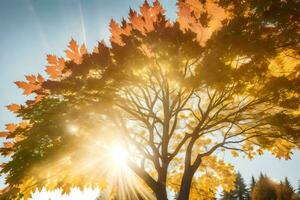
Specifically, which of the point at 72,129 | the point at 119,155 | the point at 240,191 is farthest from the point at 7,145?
the point at 240,191

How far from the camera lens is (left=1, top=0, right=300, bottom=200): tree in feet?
23.0

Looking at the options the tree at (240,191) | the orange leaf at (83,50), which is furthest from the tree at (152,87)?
the tree at (240,191)

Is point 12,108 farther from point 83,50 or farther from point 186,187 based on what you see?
point 186,187

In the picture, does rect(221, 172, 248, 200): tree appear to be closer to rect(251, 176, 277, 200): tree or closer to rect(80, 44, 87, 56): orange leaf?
rect(251, 176, 277, 200): tree

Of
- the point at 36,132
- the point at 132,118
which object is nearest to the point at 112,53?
the point at 36,132

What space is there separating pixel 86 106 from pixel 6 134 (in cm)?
245

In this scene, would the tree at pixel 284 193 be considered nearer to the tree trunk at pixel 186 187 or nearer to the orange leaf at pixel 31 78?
the tree trunk at pixel 186 187

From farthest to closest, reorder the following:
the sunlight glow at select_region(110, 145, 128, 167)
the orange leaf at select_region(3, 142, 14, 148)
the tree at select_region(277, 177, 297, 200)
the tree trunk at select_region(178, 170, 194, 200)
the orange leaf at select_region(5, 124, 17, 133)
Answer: the tree at select_region(277, 177, 297, 200) < the sunlight glow at select_region(110, 145, 128, 167) < the tree trunk at select_region(178, 170, 194, 200) < the orange leaf at select_region(3, 142, 14, 148) < the orange leaf at select_region(5, 124, 17, 133)

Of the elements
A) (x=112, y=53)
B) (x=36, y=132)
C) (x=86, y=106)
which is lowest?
(x=36, y=132)

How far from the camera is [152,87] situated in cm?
952

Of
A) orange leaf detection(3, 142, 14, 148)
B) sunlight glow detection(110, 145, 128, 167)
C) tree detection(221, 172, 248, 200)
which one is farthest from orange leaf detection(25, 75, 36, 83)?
tree detection(221, 172, 248, 200)

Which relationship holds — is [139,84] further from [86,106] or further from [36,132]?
[36,132]

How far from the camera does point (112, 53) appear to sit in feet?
24.8

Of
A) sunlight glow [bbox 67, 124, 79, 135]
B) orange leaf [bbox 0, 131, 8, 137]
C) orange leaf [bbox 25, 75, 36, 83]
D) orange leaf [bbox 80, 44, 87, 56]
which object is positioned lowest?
orange leaf [bbox 0, 131, 8, 137]
